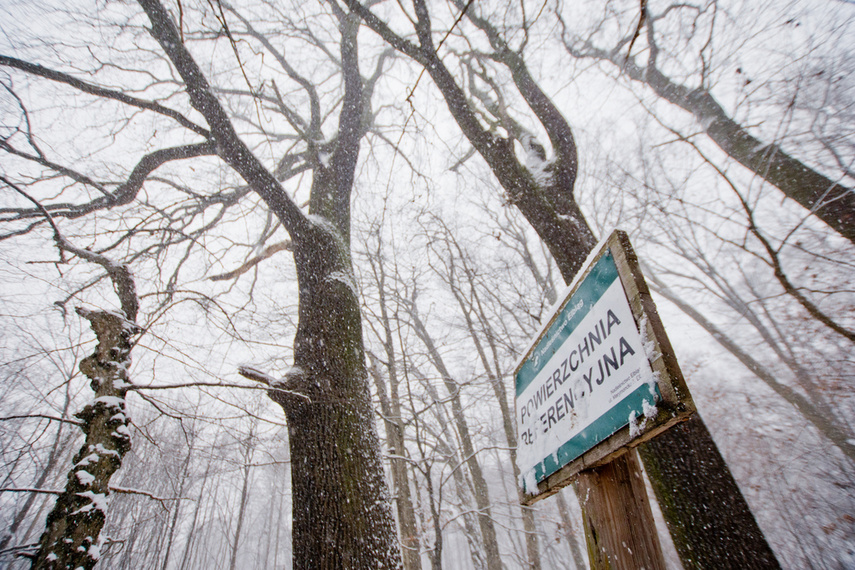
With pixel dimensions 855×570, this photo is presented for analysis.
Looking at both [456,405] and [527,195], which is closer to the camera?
[527,195]

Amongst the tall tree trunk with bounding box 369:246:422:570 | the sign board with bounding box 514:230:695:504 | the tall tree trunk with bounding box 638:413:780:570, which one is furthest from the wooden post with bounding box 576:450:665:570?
the tall tree trunk with bounding box 369:246:422:570

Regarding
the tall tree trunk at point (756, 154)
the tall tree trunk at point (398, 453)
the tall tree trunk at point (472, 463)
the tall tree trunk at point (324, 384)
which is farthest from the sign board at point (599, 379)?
the tall tree trunk at point (472, 463)

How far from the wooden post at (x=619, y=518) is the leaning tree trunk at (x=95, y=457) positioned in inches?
107

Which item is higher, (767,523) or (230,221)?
(230,221)

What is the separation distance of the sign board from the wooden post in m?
0.08

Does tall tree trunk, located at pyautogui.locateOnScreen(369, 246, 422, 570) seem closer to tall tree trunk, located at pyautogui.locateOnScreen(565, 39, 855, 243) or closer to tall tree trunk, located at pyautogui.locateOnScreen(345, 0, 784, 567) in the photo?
tall tree trunk, located at pyautogui.locateOnScreen(345, 0, 784, 567)

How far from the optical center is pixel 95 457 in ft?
7.16

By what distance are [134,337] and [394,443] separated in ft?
14.5

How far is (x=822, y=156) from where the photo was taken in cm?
473

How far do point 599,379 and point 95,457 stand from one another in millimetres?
3083

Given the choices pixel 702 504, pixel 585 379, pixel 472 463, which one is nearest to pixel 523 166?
pixel 585 379

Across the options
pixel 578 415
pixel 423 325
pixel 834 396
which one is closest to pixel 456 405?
pixel 423 325

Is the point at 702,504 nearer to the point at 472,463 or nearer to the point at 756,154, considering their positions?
the point at 756,154

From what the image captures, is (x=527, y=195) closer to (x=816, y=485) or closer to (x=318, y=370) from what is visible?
A: (x=318, y=370)
